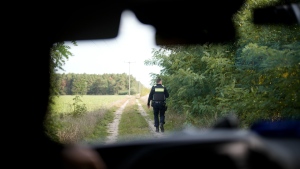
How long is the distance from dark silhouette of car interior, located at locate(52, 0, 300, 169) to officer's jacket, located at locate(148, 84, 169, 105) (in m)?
→ 9.90

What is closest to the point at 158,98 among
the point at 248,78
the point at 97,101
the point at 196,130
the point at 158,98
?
the point at 158,98

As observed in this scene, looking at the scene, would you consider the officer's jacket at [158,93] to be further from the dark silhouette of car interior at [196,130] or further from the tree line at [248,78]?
the dark silhouette of car interior at [196,130]

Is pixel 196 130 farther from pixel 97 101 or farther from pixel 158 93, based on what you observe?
pixel 158 93

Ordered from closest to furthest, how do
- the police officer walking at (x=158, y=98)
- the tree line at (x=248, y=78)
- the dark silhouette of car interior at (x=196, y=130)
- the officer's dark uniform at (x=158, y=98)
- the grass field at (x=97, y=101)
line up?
1. the dark silhouette of car interior at (x=196, y=130)
2. the grass field at (x=97, y=101)
3. the tree line at (x=248, y=78)
4. the police officer walking at (x=158, y=98)
5. the officer's dark uniform at (x=158, y=98)

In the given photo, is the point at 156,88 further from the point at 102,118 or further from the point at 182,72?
the point at 102,118

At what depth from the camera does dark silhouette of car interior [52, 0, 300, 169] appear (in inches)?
29.8

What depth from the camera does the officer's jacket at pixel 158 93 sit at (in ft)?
40.4

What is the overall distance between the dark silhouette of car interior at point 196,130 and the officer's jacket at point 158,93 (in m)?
9.90

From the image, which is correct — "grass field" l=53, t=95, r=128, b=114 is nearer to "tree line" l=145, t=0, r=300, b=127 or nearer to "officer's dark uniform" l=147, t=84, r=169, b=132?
"tree line" l=145, t=0, r=300, b=127

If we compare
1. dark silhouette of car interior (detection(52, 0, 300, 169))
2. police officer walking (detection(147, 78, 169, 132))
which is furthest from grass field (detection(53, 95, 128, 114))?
police officer walking (detection(147, 78, 169, 132))

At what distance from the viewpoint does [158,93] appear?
41.9 ft

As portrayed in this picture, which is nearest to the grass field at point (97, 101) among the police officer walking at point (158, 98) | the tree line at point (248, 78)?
the tree line at point (248, 78)

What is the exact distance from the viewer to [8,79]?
1.91 metres

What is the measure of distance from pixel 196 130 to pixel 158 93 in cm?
1174
